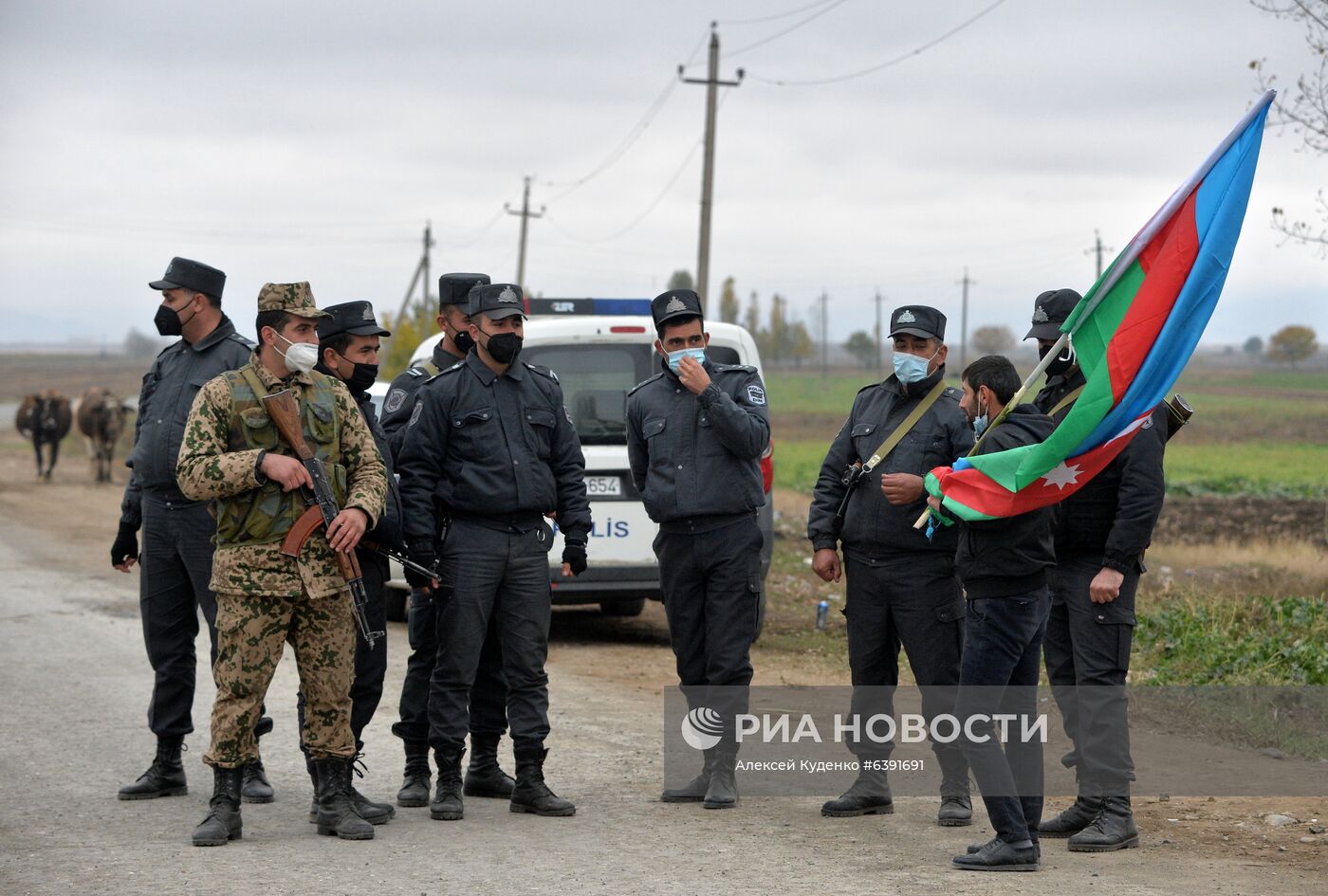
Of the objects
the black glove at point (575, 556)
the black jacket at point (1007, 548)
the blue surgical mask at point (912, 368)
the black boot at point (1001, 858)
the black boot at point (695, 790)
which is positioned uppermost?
the blue surgical mask at point (912, 368)

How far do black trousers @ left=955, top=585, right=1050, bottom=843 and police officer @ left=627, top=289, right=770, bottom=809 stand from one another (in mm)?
1344

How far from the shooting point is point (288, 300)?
6027 millimetres

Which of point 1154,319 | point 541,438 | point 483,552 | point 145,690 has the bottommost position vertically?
point 145,690

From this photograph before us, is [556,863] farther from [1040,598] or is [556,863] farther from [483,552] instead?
[1040,598]

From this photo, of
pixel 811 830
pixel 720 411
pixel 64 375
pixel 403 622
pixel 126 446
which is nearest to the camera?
pixel 811 830

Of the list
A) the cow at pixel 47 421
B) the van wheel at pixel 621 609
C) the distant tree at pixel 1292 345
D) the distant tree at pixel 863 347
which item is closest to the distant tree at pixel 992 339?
the distant tree at pixel 863 347

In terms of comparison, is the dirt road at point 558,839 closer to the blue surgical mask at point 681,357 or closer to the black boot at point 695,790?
the black boot at point 695,790

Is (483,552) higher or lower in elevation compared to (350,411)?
lower

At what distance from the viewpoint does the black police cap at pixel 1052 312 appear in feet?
21.7

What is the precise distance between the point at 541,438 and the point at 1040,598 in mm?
2264

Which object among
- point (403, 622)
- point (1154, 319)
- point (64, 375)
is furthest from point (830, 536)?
point (64, 375)

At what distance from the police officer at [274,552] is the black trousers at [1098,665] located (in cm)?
288

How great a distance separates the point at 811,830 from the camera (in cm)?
615

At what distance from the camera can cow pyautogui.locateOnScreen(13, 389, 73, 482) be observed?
30141 millimetres
